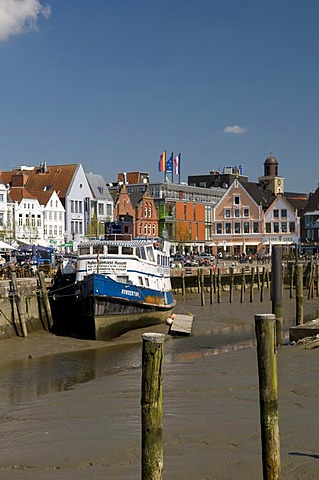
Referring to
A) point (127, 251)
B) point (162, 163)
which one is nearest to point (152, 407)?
point (127, 251)

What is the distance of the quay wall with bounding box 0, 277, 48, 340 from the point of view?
28.3m

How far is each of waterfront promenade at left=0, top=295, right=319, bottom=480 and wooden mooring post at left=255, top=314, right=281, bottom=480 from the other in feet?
2.33

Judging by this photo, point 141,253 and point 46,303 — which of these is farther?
point 141,253

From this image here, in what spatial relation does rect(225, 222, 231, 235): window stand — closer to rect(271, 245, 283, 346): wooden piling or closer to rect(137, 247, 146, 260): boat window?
rect(137, 247, 146, 260): boat window

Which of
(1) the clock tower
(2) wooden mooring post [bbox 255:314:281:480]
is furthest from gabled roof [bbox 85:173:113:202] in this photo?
(2) wooden mooring post [bbox 255:314:281:480]

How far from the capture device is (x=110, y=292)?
96.5ft

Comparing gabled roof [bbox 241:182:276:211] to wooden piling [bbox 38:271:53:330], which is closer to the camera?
wooden piling [bbox 38:271:53:330]

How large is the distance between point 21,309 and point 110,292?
11.1ft

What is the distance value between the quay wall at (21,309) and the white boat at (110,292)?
83cm

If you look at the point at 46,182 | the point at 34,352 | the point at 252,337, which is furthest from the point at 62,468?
the point at 46,182

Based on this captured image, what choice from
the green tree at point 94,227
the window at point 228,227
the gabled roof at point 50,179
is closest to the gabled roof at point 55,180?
the gabled roof at point 50,179

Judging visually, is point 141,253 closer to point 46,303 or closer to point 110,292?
point 110,292

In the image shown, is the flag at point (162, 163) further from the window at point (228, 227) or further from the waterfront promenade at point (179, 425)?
the waterfront promenade at point (179, 425)

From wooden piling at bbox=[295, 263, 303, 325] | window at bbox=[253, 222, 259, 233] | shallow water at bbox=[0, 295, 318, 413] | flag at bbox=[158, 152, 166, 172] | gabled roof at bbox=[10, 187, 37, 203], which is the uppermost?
flag at bbox=[158, 152, 166, 172]
